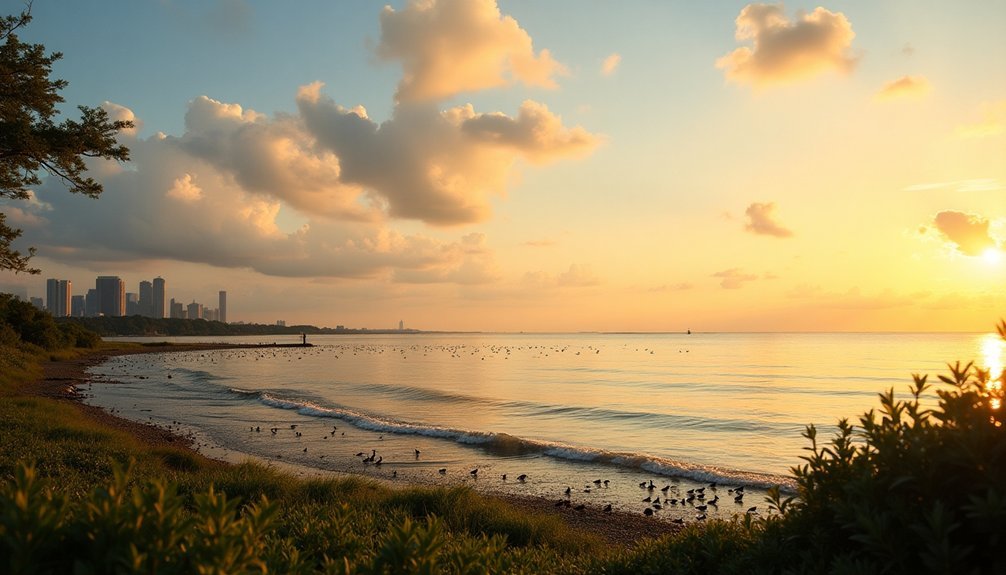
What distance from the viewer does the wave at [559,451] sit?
19.6m

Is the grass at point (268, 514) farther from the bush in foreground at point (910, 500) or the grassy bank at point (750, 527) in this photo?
the bush in foreground at point (910, 500)

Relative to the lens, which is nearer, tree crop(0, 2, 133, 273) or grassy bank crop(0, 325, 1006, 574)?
grassy bank crop(0, 325, 1006, 574)

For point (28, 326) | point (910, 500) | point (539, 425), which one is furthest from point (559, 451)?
point (28, 326)

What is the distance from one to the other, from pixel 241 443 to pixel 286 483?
13.2m

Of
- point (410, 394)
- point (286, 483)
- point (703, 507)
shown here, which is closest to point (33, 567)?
point (286, 483)

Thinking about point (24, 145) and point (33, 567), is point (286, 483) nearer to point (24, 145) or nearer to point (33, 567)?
point (33, 567)

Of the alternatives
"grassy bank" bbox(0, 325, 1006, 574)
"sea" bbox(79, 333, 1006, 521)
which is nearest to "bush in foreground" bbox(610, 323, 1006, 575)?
"grassy bank" bbox(0, 325, 1006, 574)

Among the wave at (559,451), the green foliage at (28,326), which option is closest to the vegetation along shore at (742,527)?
the wave at (559,451)

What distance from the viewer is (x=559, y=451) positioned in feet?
79.5

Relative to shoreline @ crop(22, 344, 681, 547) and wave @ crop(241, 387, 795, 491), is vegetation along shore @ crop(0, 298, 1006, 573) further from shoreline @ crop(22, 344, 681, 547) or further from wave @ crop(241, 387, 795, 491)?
wave @ crop(241, 387, 795, 491)

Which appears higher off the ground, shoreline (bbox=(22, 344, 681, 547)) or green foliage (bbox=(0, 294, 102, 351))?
green foliage (bbox=(0, 294, 102, 351))

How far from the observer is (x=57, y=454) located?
1475cm

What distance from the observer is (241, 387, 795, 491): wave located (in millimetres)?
19609

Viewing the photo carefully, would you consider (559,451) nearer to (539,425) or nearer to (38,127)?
(539,425)
